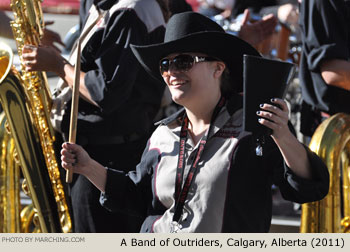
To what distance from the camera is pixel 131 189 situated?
3090 mm

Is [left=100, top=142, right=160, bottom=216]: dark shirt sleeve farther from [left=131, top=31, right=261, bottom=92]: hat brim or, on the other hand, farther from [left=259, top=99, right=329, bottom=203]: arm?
[left=259, top=99, right=329, bottom=203]: arm

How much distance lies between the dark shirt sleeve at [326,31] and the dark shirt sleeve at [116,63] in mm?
870

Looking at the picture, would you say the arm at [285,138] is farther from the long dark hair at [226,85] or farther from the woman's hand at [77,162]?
the woman's hand at [77,162]

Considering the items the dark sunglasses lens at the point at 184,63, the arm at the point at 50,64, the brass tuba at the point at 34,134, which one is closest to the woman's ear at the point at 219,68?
the dark sunglasses lens at the point at 184,63

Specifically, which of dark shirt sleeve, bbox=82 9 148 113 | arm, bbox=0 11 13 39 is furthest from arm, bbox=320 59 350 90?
arm, bbox=0 11 13 39

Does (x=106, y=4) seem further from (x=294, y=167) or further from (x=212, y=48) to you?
(x=294, y=167)

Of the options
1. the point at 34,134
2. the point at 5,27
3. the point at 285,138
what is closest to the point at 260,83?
the point at 285,138

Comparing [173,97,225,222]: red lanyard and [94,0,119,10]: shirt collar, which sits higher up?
[94,0,119,10]: shirt collar

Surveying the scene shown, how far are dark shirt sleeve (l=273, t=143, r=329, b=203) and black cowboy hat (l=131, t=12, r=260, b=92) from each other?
1.77 ft

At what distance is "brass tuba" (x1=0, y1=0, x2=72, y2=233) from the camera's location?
401cm

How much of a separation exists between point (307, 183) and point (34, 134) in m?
1.86

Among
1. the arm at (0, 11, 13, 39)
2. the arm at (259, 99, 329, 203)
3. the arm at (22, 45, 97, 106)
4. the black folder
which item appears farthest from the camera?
the arm at (0, 11, 13, 39)

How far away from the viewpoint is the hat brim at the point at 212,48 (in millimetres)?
2889

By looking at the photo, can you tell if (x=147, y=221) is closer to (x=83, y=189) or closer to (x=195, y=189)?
(x=195, y=189)
